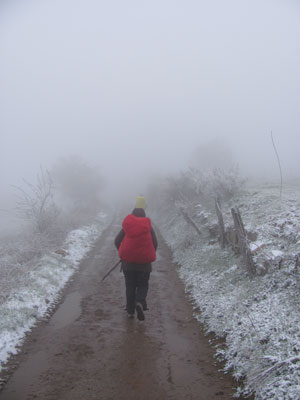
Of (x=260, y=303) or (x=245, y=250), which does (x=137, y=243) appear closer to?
(x=260, y=303)

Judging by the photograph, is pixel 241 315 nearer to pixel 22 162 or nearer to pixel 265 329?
pixel 265 329

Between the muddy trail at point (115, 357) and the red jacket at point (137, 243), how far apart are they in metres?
1.31

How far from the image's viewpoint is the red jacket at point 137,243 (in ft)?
18.7

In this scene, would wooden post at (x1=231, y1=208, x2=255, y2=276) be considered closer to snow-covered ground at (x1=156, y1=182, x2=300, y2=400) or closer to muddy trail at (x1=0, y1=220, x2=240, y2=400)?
snow-covered ground at (x1=156, y1=182, x2=300, y2=400)

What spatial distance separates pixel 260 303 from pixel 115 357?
270 cm

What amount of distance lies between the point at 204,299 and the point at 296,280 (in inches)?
85.1

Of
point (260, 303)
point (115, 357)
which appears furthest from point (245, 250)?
point (115, 357)

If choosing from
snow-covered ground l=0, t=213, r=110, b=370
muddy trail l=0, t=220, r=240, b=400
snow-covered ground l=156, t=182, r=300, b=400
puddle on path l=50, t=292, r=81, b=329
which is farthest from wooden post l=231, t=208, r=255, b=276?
snow-covered ground l=0, t=213, r=110, b=370

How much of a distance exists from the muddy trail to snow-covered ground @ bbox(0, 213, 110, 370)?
22cm

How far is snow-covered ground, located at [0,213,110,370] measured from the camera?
5.04 meters

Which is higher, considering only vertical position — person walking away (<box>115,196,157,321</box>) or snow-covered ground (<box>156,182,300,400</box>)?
person walking away (<box>115,196,157,321</box>)

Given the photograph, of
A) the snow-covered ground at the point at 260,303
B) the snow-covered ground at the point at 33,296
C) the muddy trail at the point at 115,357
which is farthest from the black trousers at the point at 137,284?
the snow-covered ground at the point at 33,296

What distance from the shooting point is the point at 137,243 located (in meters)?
5.70

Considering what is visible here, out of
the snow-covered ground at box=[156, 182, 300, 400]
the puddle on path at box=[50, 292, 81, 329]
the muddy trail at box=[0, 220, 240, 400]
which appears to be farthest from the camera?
the puddle on path at box=[50, 292, 81, 329]
